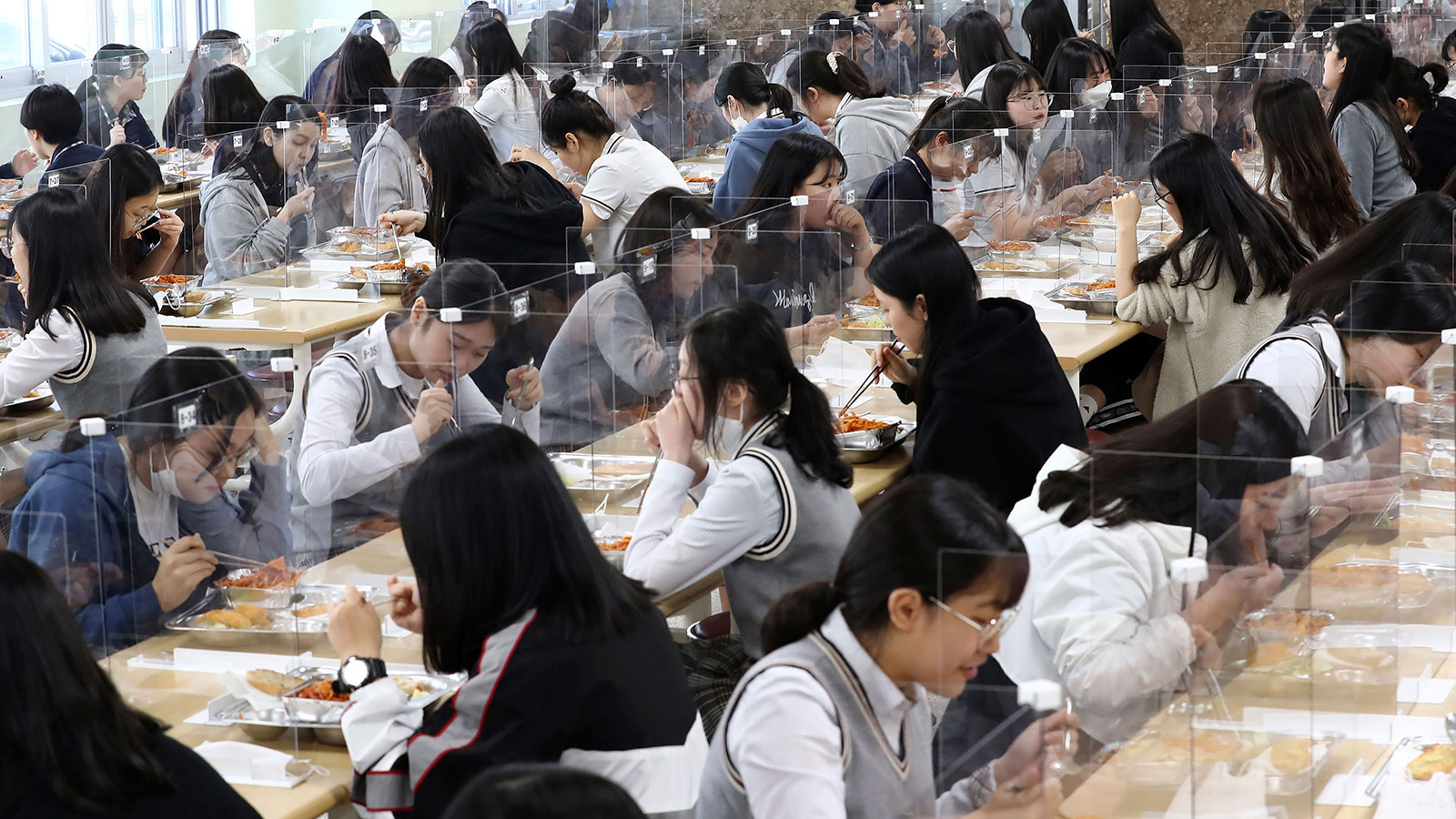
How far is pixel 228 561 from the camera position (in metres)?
2.64

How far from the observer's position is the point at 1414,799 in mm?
2100

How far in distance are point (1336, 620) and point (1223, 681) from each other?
1.07 ft

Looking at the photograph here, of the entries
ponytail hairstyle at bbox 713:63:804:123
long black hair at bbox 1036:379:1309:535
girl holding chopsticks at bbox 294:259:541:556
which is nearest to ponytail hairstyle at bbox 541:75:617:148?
ponytail hairstyle at bbox 713:63:804:123

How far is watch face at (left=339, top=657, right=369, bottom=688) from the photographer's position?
7.45ft

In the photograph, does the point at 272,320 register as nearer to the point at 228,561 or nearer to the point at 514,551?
the point at 228,561

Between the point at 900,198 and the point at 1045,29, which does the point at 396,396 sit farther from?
the point at 1045,29

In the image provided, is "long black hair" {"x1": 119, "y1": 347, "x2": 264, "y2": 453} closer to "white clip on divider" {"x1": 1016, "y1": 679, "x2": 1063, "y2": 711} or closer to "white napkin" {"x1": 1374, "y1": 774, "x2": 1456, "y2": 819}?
"white clip on divider" {"x1": 1016, "y1": 679, "x2": 1063, "y2": 711}

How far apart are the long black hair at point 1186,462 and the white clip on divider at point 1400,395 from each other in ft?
0.52

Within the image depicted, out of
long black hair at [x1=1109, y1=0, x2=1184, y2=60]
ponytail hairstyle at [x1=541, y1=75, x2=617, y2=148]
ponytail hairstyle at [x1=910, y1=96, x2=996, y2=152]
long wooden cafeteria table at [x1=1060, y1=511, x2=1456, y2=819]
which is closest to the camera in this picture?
long wooden cafeteria table at [x1=1060, y1=511, x2=1456, y2=819]

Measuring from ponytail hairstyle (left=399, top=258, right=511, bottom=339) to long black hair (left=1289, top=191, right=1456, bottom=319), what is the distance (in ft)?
5.87

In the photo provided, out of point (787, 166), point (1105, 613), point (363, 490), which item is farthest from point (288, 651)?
point (787, 166)

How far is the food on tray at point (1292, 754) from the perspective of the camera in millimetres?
1959

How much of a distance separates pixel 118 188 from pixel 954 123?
2606 millimetres

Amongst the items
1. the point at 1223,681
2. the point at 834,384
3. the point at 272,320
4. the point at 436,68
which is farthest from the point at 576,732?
the point at 436,68
